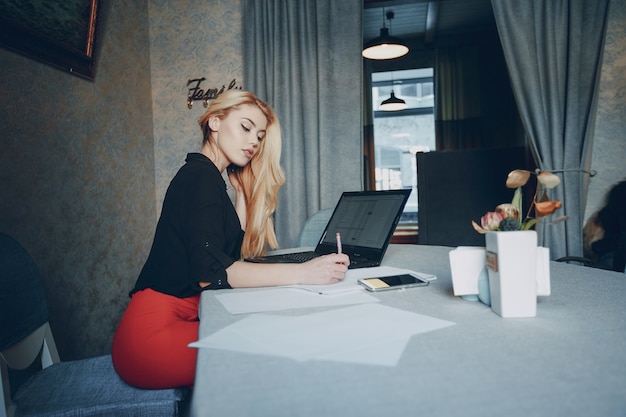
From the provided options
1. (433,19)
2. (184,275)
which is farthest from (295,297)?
(433,19)

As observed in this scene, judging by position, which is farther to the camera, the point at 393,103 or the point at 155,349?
the point at 393,103

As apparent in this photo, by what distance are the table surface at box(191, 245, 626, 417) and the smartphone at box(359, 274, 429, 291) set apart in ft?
0.78

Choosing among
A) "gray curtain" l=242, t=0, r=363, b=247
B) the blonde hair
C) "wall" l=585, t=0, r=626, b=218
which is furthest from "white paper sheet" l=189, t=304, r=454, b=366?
"wall" l=585, t=0, r=626, b=218

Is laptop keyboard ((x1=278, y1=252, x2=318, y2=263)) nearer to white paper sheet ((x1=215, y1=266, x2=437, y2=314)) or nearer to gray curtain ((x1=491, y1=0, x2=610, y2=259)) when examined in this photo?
white paper sheet ((x1=215, y1=266, x2=437, y2=314))

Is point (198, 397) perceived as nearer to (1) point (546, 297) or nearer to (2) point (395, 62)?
(1) point (546, 297)

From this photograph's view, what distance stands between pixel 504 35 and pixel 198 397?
311cm

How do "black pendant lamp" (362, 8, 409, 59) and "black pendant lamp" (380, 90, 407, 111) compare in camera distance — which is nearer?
"black pendant lamp" (362, 8, 409, 59)

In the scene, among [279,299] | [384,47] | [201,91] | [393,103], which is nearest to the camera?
[279,299]

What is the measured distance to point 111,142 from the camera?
2.54m

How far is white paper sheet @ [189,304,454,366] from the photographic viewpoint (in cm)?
63

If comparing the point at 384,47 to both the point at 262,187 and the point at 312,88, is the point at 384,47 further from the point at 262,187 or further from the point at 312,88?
the point at 262,187

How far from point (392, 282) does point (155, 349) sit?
0.57 meters

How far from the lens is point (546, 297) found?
0.93m

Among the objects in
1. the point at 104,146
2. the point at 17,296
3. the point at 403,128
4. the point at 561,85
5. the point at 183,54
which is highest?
the point at 403,128
